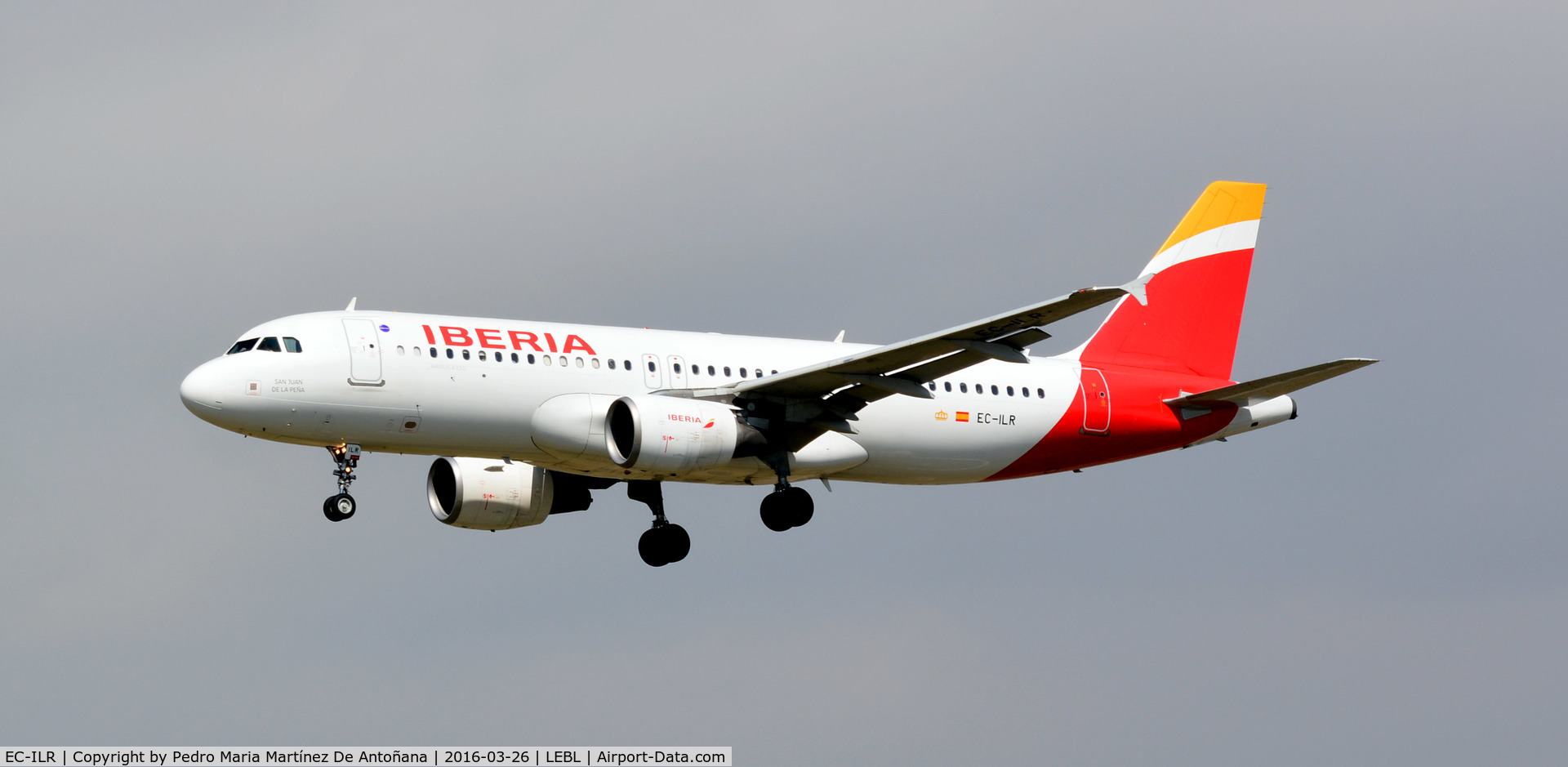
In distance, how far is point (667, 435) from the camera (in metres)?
36.9

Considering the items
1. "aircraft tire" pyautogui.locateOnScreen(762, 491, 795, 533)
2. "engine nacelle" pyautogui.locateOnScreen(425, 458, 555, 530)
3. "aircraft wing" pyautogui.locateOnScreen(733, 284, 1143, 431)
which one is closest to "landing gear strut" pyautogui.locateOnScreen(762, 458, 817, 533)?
"aircraft tire" pyautogui.locateOnScreen(762, 491, 795, 533)

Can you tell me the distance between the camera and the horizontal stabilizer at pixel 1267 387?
38.0 meters

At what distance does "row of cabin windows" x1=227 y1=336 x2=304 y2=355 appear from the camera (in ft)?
119

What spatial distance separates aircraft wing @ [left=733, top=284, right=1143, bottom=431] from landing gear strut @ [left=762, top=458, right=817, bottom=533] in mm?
1449

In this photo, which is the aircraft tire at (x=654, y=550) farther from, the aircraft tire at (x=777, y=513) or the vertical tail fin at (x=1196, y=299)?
the vertical tail fin at (x=1196, y=299)

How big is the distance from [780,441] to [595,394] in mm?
3746

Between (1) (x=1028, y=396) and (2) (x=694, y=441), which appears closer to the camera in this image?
(2) (x=694, y=441)

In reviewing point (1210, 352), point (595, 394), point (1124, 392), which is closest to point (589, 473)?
point (595, 394)

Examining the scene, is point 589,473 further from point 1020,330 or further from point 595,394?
point 1020,330

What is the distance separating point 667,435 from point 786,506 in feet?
11.7

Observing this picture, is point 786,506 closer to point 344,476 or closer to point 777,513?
point 777,513

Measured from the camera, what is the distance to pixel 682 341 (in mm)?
39531

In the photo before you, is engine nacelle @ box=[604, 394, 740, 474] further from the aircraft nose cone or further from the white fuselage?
the aircraft nose cone

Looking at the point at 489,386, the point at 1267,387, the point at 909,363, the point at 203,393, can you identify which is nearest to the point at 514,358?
the point at 489,386
